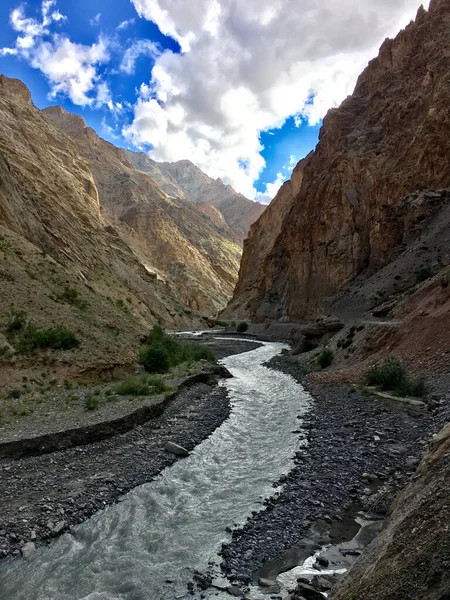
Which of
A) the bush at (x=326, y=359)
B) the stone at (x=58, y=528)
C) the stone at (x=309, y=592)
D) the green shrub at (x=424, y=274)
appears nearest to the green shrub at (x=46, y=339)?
the stone at (x=58, y=528)


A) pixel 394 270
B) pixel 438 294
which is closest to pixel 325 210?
pixel 394 270

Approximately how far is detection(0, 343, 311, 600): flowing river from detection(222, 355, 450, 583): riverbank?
542 millimetres

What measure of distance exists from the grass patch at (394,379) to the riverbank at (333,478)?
936 millimetres

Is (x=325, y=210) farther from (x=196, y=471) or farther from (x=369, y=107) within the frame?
(x=196, y=471)

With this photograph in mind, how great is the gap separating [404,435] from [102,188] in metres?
153

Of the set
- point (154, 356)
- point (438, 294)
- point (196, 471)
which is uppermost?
point (438, 294)

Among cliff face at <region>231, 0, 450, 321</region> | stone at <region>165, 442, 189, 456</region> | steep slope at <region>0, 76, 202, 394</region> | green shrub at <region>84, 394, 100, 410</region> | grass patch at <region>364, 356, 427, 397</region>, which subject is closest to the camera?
stone at <region>165, 442, 189, 456</region>

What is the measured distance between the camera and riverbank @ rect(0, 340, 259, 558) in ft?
28.4

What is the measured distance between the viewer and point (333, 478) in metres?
10.7

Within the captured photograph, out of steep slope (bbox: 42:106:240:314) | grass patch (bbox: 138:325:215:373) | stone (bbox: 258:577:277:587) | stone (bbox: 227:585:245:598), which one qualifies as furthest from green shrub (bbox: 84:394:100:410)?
steep slope (bbox: 42:106:240:314)

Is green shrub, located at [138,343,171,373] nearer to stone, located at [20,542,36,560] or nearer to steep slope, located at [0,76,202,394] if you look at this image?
steep slope, located at [0,76,202,394]

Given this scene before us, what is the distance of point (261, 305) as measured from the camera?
271 feet

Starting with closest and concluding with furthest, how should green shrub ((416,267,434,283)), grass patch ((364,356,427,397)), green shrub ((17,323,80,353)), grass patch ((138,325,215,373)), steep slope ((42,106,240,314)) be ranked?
grass patch ((364,356,427,397))
green shrub ((17,323,80,353))
grass patch ((138,325,215,373))
green shrub ((416,267,434,283))
steep slope ((42,106,240,314))

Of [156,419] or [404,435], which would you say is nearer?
[404,435]
